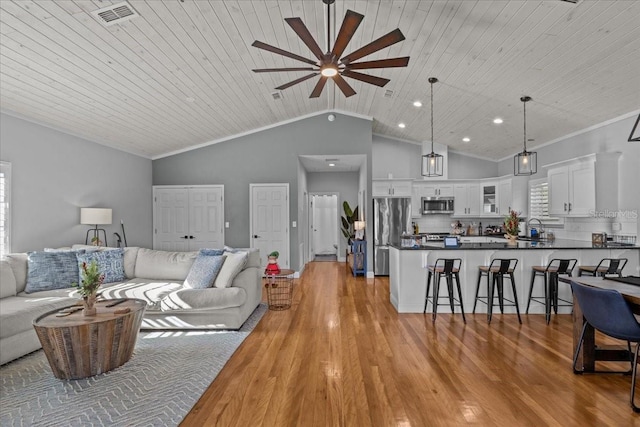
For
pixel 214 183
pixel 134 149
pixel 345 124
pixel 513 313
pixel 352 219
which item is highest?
pixel 345 124

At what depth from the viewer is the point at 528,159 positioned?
4.91 m

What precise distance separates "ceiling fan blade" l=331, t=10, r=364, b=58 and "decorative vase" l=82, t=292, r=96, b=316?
2.97 metres

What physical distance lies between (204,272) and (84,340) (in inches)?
Result: 62.3

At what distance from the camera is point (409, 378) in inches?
114

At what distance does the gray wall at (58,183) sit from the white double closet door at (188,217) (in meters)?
0.74

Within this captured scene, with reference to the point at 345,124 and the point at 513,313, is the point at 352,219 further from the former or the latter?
the point at 513,313

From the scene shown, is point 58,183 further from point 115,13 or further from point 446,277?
point 446,277

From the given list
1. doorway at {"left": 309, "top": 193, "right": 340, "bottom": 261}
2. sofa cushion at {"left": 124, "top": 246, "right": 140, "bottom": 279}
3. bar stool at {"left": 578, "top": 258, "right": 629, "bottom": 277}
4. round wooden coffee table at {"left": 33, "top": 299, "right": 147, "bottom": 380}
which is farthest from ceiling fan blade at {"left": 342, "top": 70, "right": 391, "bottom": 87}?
doorway at {"left": 309, "top": 193, "right": 340, "bottom": 261}

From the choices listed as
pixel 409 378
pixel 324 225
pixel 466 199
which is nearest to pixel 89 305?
pixel 409 378

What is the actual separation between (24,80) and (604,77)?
6.53m

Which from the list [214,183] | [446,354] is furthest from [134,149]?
[446,354]

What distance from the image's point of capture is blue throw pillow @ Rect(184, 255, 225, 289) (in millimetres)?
4258

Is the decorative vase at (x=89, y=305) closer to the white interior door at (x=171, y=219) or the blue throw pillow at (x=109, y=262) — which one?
the blue throw pillow at (x=109, y=262)

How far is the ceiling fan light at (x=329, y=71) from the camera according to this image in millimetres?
3202
